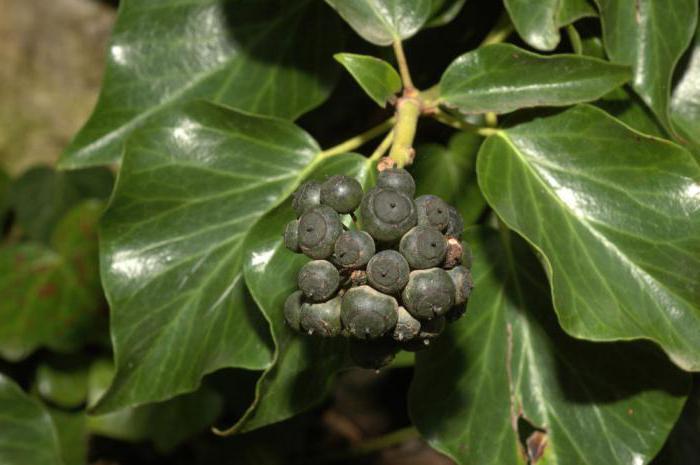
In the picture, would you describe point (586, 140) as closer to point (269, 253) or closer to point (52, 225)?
point (269, 253)

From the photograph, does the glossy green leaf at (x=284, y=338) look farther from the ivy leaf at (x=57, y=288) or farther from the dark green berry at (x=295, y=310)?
the ivy leaf at (x=57, y=288)

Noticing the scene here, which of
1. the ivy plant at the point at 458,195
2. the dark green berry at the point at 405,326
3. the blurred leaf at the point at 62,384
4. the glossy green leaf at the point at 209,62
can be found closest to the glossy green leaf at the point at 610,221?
the ivy plant at the point at 458,195

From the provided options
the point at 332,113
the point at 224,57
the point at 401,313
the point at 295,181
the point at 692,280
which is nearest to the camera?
the point at 401,313

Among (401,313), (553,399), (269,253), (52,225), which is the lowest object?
(52,225)

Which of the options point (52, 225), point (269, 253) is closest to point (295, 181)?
point (269, 253)

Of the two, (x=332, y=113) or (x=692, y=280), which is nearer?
(x=692, y=280)

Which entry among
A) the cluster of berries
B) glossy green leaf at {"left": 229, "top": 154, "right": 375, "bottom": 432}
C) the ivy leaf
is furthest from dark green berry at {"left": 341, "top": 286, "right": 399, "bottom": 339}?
the ivy leaf

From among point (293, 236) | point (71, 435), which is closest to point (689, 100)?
point (293, 236)
